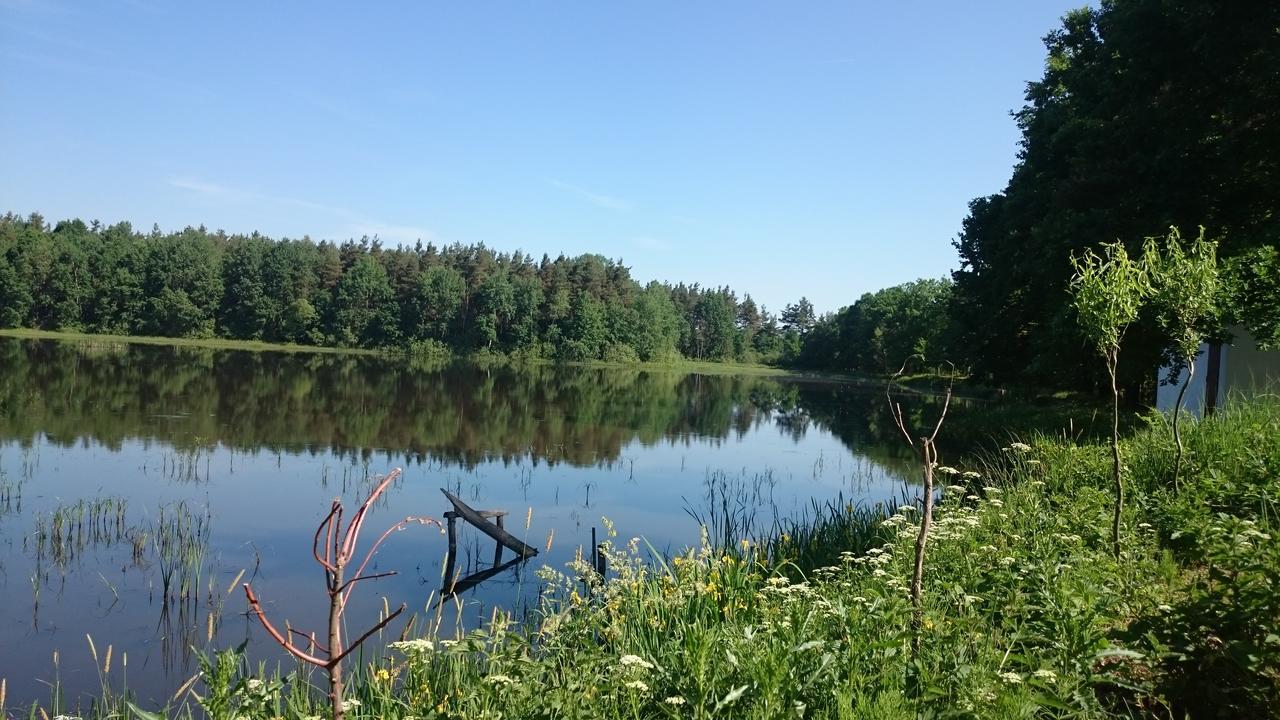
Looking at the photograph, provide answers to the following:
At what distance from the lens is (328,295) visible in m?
96.9

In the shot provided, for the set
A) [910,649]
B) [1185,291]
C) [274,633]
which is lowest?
[910,649]

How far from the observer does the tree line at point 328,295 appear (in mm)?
87188

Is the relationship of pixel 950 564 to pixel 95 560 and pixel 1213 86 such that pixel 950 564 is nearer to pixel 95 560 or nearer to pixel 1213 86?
pixel 95 560

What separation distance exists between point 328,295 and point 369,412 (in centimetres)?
7166

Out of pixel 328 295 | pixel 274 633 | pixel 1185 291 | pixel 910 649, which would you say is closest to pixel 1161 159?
pixel 1185 291

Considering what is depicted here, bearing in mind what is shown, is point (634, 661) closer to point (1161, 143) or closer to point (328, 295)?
point (1161, 143)

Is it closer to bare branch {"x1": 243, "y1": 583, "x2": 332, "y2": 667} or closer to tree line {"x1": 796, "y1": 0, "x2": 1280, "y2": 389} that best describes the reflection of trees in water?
tree line {"x1": 796, "y1": 0, "x2": 1280, "y2": 389}

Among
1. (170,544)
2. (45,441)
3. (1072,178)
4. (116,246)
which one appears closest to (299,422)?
(45,441)

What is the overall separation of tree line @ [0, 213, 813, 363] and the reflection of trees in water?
3905 cm

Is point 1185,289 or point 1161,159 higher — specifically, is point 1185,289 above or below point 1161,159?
below

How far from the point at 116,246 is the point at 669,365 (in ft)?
224

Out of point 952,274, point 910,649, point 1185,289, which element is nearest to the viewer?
point 910,649

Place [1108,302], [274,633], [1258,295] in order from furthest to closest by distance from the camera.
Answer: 1. [1258,295]
2. [1108,302]
3. [274,633]

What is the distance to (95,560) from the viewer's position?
11.8 meters
